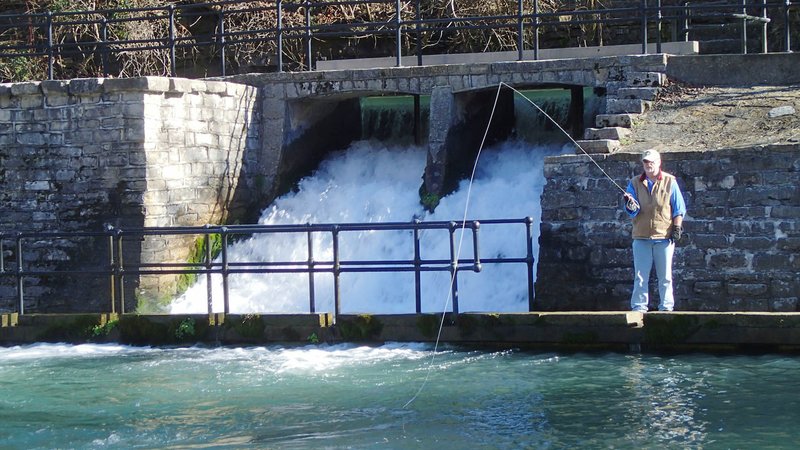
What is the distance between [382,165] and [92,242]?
4828 millimetres

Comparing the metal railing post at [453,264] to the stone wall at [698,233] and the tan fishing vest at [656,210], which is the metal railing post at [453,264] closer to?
the tan fishing vest at [656,210]

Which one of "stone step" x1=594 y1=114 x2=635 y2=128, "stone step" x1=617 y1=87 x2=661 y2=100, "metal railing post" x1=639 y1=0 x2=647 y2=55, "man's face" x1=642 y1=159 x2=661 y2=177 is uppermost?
"metal railing post" x1=639 y1=0 x2=647 y2=55

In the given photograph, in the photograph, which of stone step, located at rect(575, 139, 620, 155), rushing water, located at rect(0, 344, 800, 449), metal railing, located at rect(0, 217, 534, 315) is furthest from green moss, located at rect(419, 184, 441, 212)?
rushing water, located at rect(0, 344, 800, 449)

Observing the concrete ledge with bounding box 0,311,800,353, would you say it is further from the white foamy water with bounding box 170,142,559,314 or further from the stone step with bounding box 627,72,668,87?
the stone step with bounding box 627,72,668,87

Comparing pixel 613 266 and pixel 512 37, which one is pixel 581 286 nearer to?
pixel 613 266

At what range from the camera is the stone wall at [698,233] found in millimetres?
13914

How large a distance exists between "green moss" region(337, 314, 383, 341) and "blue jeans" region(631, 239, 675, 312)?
2664mm

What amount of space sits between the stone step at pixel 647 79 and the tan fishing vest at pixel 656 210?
4.92 m

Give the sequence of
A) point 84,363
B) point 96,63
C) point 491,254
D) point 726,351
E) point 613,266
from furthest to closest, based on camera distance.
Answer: point 96,63
point 491,254
point 613,266
point 84,363
point 726,351

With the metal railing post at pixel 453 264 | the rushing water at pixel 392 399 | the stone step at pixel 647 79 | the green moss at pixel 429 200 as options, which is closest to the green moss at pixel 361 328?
the rushing water at pixel 392 399

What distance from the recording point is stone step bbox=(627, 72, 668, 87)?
17531mm

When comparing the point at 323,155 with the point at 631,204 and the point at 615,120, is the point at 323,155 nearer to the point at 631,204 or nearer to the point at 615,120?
the point at 615,120

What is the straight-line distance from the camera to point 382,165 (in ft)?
66.7

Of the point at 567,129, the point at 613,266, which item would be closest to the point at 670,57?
the point at 567,129
